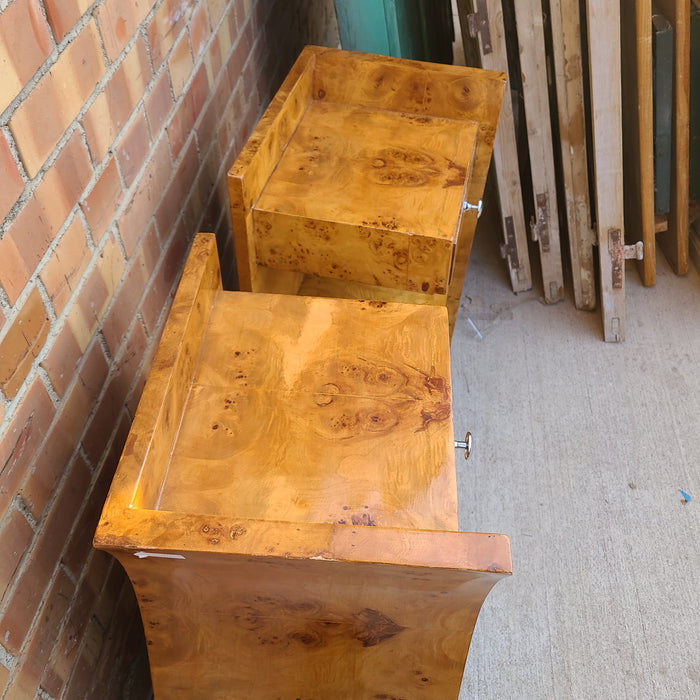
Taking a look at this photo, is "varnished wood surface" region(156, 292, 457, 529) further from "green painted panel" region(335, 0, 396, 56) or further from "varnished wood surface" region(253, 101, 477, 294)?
"green painted panel" region(335, 0, 396, 56)

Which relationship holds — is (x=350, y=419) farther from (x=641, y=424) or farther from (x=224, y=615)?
(x=641, y=424)

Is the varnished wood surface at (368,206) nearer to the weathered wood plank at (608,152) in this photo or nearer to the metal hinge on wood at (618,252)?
the weathered wood plank at (608,152)

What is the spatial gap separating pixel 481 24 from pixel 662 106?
655 millimetres

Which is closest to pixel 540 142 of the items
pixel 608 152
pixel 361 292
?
pixel 608 152

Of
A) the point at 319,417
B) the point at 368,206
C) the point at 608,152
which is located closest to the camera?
the point at 319,417

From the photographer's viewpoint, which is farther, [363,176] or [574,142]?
[574,142]

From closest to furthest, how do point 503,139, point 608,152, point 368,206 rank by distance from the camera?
point 368,206
point 608,152
point 503,139

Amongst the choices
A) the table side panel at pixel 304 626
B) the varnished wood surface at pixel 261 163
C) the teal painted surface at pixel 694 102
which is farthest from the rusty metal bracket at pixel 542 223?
the table side panel at pixel 304 626

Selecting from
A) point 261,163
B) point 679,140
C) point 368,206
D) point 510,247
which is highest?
point 261,163

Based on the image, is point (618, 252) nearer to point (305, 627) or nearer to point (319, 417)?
point (319, 417)

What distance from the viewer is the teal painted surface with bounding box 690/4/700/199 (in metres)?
2.18

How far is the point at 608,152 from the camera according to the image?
2045 millimetres

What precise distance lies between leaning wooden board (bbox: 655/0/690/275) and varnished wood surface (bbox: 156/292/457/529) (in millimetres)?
1362

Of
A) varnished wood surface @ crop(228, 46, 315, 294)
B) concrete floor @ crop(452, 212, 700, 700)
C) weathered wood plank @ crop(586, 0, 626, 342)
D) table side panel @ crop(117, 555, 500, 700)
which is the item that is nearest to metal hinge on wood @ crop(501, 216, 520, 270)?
concrete floor @ crop(452, 212, 700, 700)
